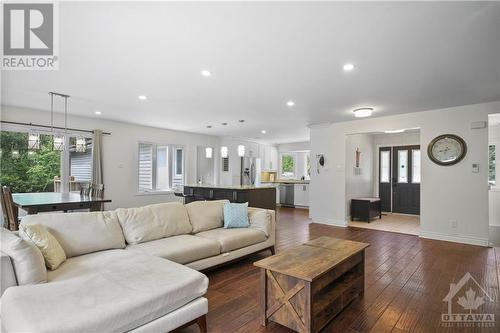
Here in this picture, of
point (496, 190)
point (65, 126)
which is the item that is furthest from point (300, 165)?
point (65, 126)

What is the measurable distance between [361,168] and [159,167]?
596 cm

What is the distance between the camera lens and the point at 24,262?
6.00 feet

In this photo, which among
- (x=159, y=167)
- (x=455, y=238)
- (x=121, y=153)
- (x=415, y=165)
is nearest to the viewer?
(x=455, y=238)

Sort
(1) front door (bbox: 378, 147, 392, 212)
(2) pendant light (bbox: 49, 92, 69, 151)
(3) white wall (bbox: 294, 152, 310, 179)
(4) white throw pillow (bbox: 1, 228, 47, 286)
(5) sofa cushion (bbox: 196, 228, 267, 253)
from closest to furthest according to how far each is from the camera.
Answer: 1. (4) white throw pillow (bbox: 1, 228, 47, 286)
2. (5) sofa cushion (bbox: 196, 228, 267, 253)
3. (2) pendant light (bbox: 49, 92, 69, 151)
4. (1) front door (bbox: 378, 147, 392, 212)
5. (3) white wall (bbox: 294, 152, 310, 179)

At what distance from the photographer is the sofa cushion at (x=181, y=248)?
273cm

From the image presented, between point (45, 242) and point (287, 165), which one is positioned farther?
point (287, 165)

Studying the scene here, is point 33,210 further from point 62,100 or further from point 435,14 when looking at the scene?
point 435,14

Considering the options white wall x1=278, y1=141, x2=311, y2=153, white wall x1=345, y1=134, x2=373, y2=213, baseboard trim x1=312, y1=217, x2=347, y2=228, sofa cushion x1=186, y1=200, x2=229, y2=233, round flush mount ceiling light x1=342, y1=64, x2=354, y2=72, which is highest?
round flush mount ceiling light x1=342, y1=64, x2=354, y2=72

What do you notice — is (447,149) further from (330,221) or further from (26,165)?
(26,165)

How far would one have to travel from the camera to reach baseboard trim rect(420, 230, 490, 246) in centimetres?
457

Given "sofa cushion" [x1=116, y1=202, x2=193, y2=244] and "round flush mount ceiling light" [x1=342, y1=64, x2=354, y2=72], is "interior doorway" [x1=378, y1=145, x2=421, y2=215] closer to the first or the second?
"round flush mount ceiling light" [x1=342, y1=64, x2=354, y2=72]

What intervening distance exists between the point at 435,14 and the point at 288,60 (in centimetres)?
134

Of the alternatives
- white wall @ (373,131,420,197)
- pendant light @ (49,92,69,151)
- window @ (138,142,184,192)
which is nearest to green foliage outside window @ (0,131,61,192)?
pendant light @ (49,92,69,151)

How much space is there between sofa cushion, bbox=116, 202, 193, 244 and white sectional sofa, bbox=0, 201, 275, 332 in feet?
0.03
